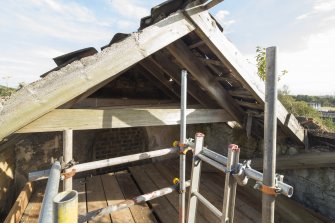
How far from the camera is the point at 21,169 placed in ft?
→ 12.9

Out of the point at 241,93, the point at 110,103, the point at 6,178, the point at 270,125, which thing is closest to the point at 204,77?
the point at 241,93

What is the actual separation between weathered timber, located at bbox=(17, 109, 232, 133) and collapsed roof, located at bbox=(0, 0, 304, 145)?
0.03 m

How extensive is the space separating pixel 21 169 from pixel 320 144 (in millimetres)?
5343

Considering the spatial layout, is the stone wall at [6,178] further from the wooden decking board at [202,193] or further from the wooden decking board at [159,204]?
the wooden decking board at [202,193]

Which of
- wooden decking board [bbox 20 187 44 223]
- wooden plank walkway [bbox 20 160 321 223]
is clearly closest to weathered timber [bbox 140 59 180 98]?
wooden plank walkway [bbox 20 160 321 223]

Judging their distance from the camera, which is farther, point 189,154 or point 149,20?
point 189,154

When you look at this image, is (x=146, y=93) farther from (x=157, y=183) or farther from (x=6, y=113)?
→ (x=6, y=113)

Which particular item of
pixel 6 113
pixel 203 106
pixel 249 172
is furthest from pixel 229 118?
pixel 6 113

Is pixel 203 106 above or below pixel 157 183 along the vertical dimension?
above

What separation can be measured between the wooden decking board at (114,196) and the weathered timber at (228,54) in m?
2.60

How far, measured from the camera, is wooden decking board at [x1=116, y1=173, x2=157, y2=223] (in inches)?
120

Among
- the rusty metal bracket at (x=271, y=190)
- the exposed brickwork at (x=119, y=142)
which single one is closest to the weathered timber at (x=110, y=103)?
the exposed brickwork at (x=119, y=142)

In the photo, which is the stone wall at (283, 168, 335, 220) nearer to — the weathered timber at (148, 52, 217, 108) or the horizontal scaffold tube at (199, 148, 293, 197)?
the weathered timber at (148, 52, 217, 108)

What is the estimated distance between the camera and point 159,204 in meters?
3.37
